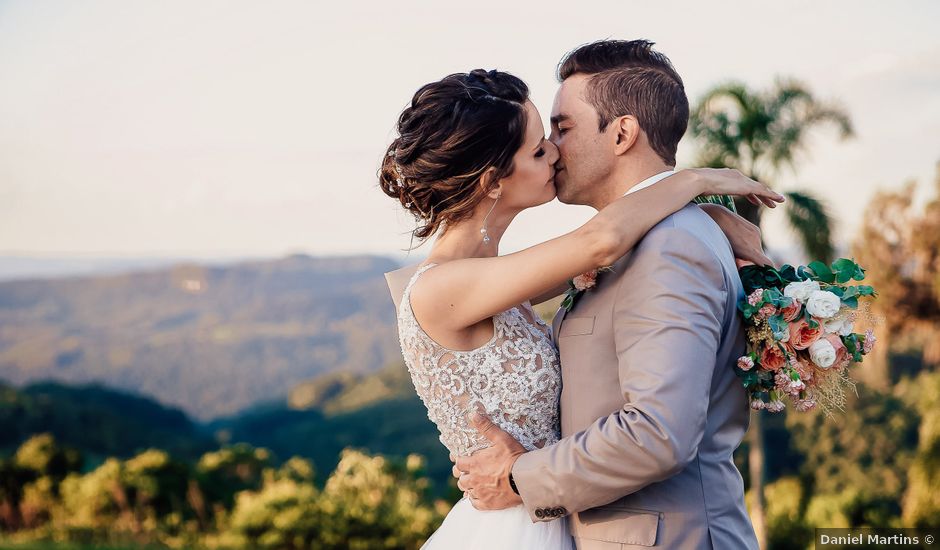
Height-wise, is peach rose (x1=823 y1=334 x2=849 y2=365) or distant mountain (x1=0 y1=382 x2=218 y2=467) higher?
peach rose (x1=823 y1=334 x2=849 y2=365)

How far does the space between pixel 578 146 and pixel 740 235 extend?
25.4 inches

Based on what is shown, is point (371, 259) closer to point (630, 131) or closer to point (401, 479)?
point (401, 479)

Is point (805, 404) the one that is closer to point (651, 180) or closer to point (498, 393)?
point (651, 180)

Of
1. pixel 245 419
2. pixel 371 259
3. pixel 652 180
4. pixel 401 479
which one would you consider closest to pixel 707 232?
pixel 652 180

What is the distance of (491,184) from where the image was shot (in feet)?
10.2

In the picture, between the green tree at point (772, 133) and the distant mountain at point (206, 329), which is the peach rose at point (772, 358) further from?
the distant mountain at point (206, 329)

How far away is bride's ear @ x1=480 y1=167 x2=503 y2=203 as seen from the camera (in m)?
3.08

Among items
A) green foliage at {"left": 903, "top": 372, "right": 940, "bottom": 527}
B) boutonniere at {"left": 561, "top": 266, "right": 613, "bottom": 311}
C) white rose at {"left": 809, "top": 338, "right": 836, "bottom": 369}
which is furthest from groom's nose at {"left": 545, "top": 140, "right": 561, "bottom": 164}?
green foliage at {"left": 903, "top": 372, "right": 940, "bottom": 527}

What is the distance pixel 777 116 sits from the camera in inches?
521

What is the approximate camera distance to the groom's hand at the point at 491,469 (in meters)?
2.87

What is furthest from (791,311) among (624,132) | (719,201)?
(624,132)

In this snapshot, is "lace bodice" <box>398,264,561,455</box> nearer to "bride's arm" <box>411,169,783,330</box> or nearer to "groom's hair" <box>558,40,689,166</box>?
"bride's arm" <box>411,169,783,330</box>

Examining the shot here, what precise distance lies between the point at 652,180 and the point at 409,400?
18771 millimetres

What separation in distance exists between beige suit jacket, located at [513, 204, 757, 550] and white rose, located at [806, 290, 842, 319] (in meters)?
0.23
